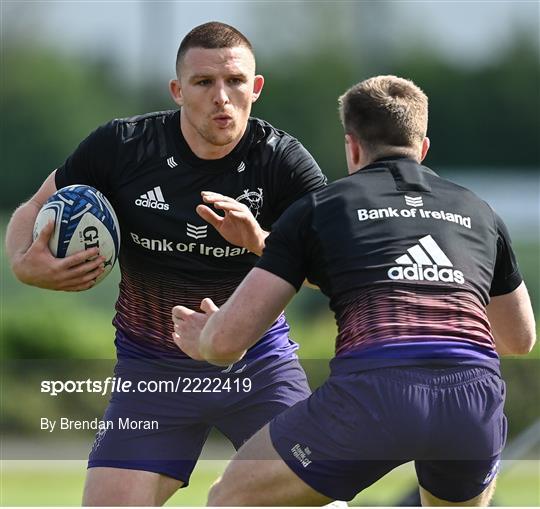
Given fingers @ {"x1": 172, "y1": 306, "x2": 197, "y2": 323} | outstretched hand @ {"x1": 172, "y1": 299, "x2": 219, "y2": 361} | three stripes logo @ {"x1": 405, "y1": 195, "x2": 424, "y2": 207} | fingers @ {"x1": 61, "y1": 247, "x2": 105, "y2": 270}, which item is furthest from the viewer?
fingers @ {"x1": 61, "y1": 247, "x2": 105, "y2": 270}

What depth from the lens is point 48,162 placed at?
102 feet

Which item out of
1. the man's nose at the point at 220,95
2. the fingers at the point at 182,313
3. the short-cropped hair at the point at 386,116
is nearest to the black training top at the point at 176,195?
the man's nose at the point at 220,95

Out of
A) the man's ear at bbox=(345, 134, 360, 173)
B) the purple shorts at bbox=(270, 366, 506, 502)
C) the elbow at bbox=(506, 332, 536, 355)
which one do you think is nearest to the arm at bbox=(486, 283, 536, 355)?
the elbow at bbox=(506, 332, 536, 355)

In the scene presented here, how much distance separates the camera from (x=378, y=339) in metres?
4.49

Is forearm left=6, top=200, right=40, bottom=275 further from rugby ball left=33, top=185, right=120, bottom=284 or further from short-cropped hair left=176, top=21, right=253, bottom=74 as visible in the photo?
short-cropped hair left=176, top=21, right=253, bottom=74

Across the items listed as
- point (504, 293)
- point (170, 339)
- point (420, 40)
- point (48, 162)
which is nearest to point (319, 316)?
point (170, 339)

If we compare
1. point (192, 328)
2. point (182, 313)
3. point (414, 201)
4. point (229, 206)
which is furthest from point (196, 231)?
point (414, 201)

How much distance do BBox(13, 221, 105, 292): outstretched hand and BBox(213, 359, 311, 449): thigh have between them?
97cm

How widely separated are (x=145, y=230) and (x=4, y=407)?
7.87 m

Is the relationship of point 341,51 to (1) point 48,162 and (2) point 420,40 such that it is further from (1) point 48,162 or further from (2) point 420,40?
(1) point 48,162

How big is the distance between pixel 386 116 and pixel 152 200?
1784 mm

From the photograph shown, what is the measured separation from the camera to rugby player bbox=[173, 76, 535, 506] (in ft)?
14.5

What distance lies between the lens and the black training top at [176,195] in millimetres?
6195

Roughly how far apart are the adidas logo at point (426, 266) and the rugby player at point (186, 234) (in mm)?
1597
